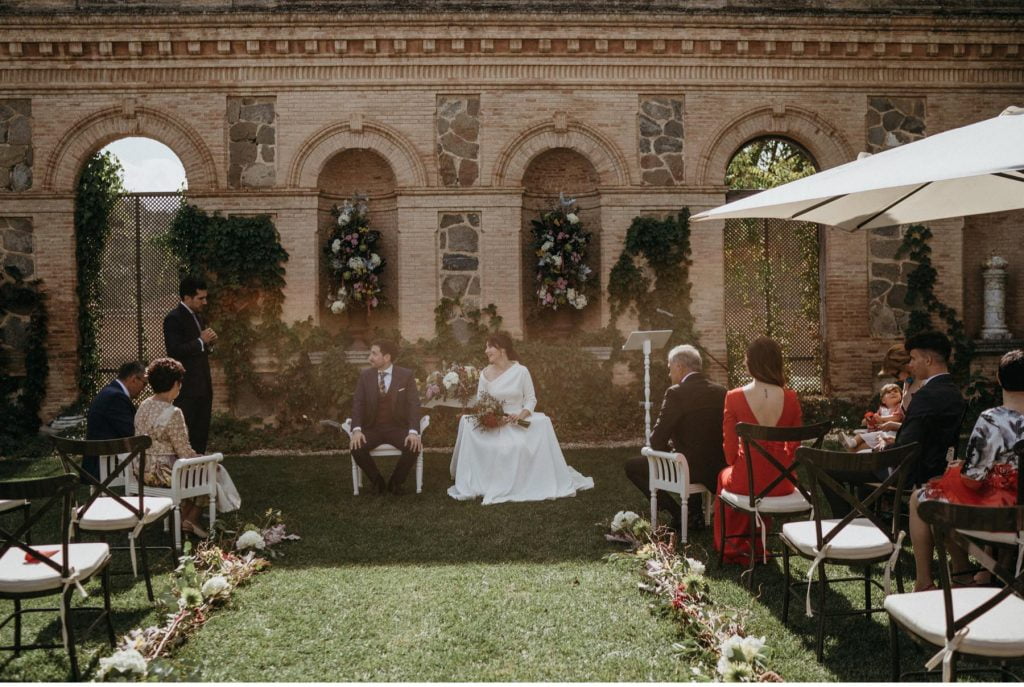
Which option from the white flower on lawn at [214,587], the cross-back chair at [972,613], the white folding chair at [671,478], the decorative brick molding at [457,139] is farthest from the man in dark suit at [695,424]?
the decorative brick molding at [457,139]

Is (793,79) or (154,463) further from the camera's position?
(793,79)

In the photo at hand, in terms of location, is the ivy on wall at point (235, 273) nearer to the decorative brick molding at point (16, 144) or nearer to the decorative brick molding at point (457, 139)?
the decorative brick molding at point (16, 144)

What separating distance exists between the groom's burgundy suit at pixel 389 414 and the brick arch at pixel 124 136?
19.1ft

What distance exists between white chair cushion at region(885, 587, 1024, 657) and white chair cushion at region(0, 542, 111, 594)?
3.98 meters

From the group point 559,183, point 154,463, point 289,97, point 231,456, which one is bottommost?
point 231,456

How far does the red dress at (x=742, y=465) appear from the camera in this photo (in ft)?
17.9

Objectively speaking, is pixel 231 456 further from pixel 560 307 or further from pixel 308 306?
pixel 560 307

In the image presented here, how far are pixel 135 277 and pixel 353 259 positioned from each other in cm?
397

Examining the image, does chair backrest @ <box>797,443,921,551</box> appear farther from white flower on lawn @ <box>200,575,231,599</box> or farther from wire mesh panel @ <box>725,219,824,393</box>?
wire mesh panel @ <box>725,219,824,393</box>

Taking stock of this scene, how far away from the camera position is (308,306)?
12.5 meters

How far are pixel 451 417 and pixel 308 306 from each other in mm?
2969

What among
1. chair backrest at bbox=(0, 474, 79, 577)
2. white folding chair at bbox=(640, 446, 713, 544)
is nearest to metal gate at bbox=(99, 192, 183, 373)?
white folding chair at bbox=(640, 446, 713, 544)

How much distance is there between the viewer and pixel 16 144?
12.3 m


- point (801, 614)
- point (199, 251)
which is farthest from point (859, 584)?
point (199, 251)
